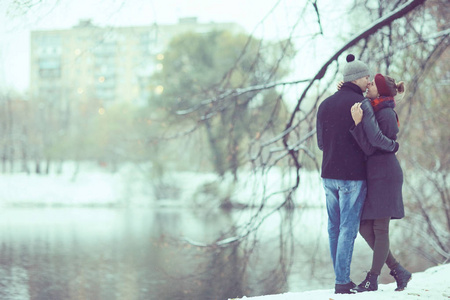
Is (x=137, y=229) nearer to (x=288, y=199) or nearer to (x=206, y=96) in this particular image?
(x=206, y=96)

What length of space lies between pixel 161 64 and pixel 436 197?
19078mm

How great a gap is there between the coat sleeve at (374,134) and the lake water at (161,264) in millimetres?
2276

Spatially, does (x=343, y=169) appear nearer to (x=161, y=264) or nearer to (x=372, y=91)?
(x=372, y=91)

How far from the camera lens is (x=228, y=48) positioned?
1052 inches

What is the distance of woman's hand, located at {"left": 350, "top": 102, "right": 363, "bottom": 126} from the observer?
12.9 feet

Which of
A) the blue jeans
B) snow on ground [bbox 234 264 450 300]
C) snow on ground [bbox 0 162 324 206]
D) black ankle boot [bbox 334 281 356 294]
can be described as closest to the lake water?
snow on ground [bbox 234 264 450 300]

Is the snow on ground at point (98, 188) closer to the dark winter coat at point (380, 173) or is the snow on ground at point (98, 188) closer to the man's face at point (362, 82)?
the man's face at point (362, 82)

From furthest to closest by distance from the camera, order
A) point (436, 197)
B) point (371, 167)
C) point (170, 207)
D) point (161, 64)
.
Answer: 1. point (161, 64)
2. point (170, 207)
3. point (436, 197)
4. point (371, 167)

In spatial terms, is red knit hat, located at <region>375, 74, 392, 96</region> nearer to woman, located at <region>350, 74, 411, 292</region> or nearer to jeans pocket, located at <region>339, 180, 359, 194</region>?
woman, located at <region>350, 74, 411, 292</region>

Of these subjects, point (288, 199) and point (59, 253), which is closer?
point (288, 199)

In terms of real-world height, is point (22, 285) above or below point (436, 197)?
below

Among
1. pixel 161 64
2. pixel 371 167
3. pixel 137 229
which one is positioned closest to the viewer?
pixel 371 167

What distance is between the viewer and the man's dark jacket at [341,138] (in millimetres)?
4000

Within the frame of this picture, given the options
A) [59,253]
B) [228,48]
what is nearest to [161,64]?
[228,48]
